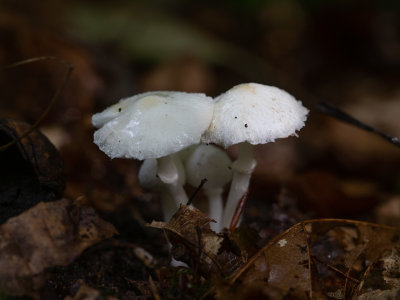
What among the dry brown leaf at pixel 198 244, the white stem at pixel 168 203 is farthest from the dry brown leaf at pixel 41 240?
the white stem at pixel 168 203

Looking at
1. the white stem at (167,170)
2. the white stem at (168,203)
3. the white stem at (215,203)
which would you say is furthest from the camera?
the white stem at (215,203)

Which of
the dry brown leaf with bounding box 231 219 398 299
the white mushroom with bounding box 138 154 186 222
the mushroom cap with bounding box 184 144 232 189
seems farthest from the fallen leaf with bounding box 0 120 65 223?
the dry brown leaf with bounding box 231 219 398 299

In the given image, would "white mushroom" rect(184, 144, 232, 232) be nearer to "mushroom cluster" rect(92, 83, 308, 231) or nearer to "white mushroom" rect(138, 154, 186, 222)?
"white mushroom" rect(138, 154, 186, 222)

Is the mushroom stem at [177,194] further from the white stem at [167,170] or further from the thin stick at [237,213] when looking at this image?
the thin stick at [237,213]

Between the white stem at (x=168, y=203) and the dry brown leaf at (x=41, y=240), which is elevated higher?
the dry brown leaf at (x=41, y=240)

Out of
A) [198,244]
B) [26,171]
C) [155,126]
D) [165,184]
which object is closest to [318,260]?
[198,244]

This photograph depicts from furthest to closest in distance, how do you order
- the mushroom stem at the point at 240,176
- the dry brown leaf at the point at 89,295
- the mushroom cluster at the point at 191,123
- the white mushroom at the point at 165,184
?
the white mushroom at the point at 165,184 < the mushroom stem at the point at 240,176 < the mushroom cluster at the point at 191,123 < the dry brown leaf at the point at 89,295

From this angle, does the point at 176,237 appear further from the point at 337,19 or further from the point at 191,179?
the point at 337,19
